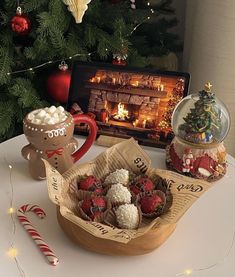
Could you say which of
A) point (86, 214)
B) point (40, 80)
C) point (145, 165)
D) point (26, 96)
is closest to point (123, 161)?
point (145, 165)

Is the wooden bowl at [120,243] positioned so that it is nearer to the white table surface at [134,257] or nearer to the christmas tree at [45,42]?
the white table surface at [134,257]

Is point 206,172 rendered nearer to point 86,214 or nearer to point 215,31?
point 86,214

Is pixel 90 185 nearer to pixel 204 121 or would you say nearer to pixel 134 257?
pixel 134 257

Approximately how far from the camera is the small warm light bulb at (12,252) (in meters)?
0.71

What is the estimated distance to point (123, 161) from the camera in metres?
0.85

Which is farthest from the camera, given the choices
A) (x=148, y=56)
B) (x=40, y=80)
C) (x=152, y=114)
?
(x=148, y=56)

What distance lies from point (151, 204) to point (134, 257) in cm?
9

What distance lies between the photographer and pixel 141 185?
779mm

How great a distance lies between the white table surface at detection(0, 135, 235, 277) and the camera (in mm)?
683

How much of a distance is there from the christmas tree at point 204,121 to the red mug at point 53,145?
204 millimetres

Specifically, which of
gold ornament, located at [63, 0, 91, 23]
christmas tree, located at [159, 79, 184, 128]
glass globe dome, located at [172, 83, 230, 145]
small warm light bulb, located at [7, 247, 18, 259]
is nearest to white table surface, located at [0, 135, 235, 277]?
small warm light bulb, located at [7, 247, 18, 259]

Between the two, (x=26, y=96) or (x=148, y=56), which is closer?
(x=26, y=96)

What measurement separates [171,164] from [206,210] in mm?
153

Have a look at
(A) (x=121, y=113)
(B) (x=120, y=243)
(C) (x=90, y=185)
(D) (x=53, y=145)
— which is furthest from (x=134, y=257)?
(A) (x=121, y=113)
